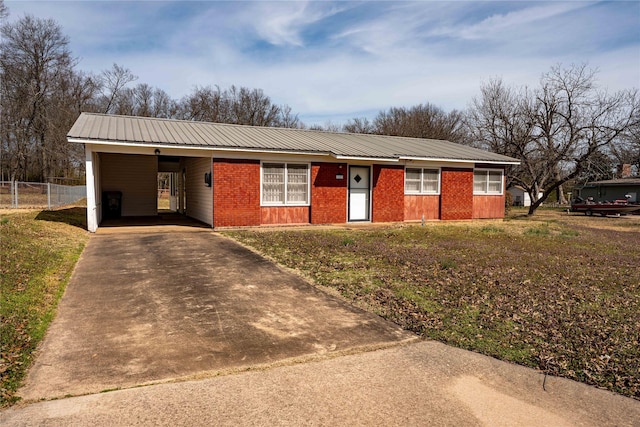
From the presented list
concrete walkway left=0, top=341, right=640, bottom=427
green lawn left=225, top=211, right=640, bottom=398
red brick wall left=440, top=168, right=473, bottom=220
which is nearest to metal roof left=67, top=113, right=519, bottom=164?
red brick wall left=440, top=168, right=473, bottom=220

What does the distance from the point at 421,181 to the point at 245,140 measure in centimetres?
758

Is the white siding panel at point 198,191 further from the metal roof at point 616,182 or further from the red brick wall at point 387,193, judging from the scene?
the metal roof at point 616,182

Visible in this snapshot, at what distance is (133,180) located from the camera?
19.1 metres

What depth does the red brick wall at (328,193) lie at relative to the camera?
1556cm

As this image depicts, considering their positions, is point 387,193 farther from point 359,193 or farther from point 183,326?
point 183,326

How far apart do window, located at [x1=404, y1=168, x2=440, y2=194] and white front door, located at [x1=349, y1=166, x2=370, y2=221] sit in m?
1.93

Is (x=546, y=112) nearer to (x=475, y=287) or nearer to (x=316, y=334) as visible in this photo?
(x=475, y=287)

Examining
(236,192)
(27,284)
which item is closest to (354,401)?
(27,284)

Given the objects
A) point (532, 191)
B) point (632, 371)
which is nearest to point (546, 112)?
point (532, 191)

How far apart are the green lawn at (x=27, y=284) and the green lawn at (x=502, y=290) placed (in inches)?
153

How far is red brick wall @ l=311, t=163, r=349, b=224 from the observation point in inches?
613

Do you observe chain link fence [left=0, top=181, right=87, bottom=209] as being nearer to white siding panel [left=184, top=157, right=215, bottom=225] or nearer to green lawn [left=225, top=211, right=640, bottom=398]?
white siding panel [left=184, top=157, right=215, bottom=225]

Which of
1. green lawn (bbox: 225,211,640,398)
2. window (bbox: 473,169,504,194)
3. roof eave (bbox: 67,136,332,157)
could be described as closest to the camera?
green lawn (bbox: 225,211,640,398)

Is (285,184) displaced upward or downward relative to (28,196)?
upward
